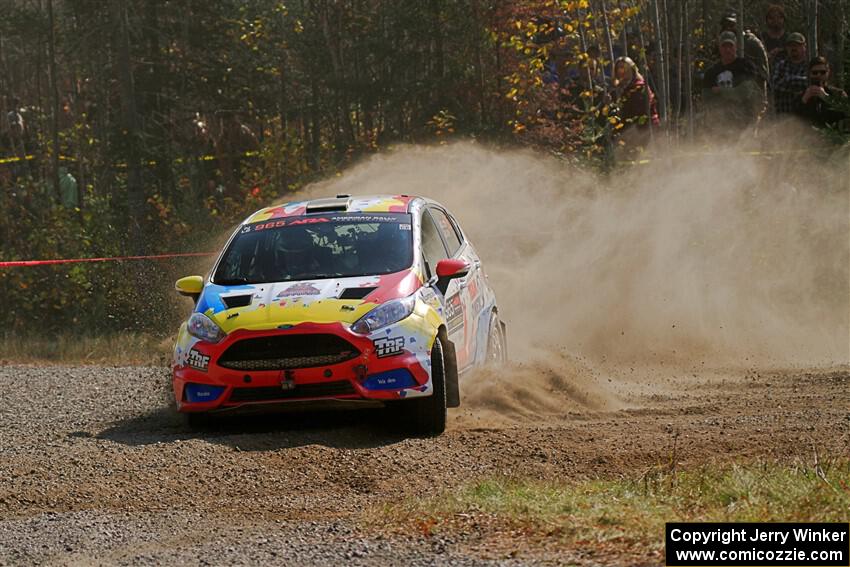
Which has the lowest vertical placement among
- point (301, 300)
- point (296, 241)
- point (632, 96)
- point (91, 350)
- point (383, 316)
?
point (91, 350)

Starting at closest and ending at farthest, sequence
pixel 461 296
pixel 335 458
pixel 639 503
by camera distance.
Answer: pixel 639 503
pixel 335 458
pixel 461 296

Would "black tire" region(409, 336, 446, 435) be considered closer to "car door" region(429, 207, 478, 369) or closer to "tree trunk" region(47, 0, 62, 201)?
"car door" region(429, 207, 478, 369)

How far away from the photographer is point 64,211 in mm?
23625

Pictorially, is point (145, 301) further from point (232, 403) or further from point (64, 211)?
point (232, 403)

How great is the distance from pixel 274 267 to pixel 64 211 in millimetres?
14413

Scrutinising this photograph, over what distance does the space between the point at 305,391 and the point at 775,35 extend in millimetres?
13867

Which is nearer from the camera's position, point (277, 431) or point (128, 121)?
point (277, 431)

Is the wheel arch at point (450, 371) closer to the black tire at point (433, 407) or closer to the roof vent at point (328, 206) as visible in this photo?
the black tire at point (433, 407)

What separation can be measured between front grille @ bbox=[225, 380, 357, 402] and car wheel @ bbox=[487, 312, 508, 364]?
271 centimetres

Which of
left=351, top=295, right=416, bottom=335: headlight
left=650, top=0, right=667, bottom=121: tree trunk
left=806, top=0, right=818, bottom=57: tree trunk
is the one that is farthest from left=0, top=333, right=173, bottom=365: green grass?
left=806, top=0, right=818, bottom=57: tree trunk

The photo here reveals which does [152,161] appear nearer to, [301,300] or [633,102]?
[633,102]

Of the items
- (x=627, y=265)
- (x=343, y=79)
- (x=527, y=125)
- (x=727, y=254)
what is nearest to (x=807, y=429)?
(x=627, y=265)

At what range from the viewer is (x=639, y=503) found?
21.2 feet

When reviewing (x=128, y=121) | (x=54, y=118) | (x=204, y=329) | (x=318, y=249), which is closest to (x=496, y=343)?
(x=318, y=249)
